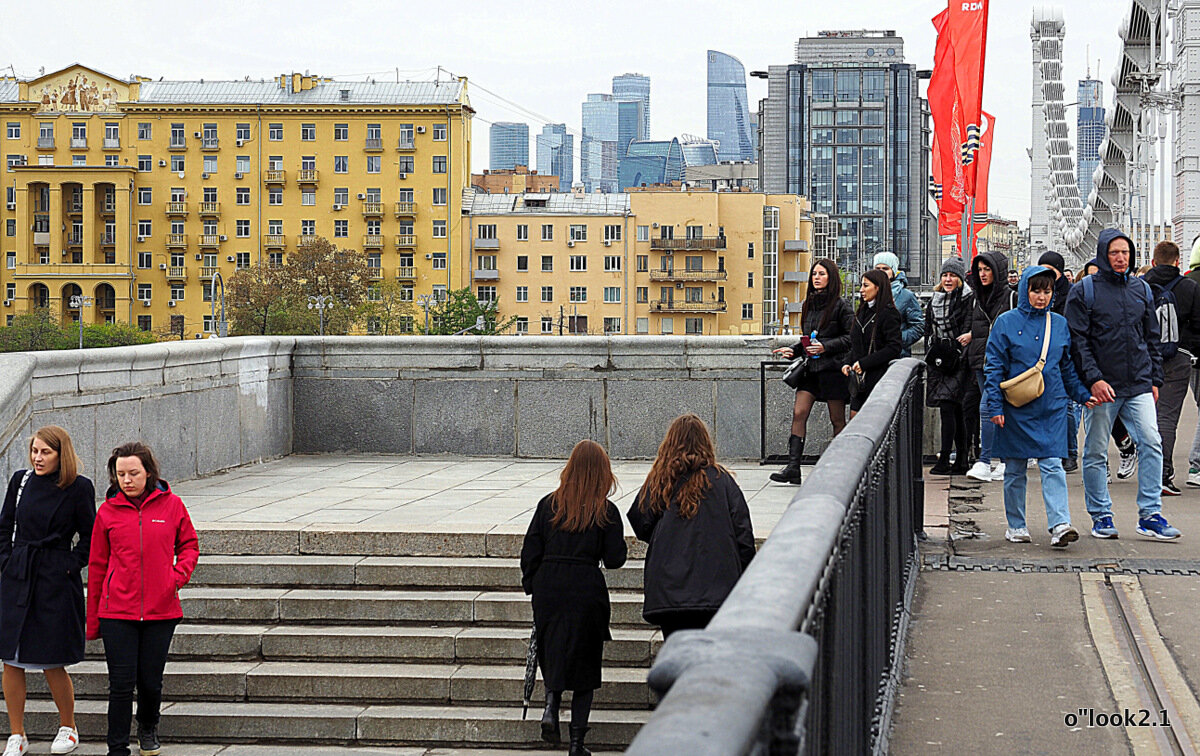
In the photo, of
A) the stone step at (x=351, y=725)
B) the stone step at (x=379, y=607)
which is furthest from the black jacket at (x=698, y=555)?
the stone step at (x=379, y=607)

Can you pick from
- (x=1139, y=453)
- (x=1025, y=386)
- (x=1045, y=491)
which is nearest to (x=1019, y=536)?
(x=1045, y=491)

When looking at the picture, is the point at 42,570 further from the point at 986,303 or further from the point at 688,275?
the point at 688,275

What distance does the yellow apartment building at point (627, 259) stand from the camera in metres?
116

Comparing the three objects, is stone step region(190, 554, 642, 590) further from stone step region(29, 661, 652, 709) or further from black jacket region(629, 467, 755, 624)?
black jacket region(629, 467, 755, 624)

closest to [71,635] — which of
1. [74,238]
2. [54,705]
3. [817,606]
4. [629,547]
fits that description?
[54,705]

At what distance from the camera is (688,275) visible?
118312 mm

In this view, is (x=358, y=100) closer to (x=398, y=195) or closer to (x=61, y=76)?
(x=398, y=195)

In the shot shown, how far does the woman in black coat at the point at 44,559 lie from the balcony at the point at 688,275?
112m

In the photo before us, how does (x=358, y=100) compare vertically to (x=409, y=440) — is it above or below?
above

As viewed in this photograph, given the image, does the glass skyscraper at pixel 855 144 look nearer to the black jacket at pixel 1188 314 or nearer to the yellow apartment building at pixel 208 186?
the yellow apartment building at pixel 208 186

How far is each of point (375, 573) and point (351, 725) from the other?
1.28 metres

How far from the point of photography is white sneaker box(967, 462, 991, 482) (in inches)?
415

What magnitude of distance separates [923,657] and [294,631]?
3.62 m

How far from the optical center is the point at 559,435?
13.2 meters
